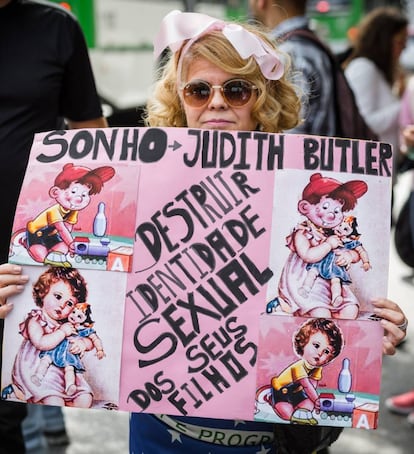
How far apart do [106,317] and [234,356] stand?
10.6 inches

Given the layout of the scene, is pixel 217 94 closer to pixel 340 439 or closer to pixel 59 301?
pixel 59 301

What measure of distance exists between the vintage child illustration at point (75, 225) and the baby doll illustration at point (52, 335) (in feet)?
0.13

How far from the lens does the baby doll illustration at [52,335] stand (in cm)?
148

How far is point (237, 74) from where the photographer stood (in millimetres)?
1738

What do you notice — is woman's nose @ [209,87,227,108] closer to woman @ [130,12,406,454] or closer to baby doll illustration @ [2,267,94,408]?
woman @ [130,12,406,454]

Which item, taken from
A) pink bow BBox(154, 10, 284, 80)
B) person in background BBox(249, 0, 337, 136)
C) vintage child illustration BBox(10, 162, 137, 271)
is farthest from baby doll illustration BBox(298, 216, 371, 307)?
person in background BBox(249, 0, 337, 136)

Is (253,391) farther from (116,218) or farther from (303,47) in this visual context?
(303,47)

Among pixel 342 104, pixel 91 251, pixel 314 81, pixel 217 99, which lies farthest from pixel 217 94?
pixel 342 104

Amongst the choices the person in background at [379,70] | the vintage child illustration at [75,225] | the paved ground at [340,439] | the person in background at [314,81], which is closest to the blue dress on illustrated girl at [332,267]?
the vintage child illustration at [75,225]

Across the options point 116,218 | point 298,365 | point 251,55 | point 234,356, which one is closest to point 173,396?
point 234,356

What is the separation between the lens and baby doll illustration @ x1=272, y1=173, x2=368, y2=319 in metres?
1.46

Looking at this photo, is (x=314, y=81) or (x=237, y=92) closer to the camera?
(x=237, y=92)

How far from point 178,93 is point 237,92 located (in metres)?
0.19

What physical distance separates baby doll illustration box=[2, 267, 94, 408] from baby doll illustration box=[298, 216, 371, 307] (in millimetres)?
450
